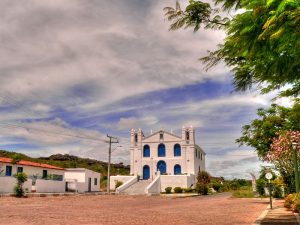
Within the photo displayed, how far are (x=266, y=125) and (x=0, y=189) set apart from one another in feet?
76.4

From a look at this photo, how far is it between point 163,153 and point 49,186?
2867cm

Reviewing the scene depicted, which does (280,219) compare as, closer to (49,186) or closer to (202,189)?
(49,186)

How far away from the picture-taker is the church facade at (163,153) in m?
61.9

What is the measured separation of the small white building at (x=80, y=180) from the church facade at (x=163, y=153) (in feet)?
45.9

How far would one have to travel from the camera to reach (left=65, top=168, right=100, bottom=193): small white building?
145ft

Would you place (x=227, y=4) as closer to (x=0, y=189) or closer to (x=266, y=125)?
(x=266, y=125)

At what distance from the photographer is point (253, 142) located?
1048 inches

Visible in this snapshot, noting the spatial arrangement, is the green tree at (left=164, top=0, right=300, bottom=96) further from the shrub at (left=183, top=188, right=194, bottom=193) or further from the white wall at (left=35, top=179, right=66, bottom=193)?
the shrub at (left=183, top=188, right=194, bottom=193)

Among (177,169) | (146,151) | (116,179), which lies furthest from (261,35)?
(146,151)

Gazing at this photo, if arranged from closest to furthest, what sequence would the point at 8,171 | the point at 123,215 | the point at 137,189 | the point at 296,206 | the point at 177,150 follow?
the point at 296,206, the point at 123,215, the point at 8,171, the point at 137,189, the point at 177,150

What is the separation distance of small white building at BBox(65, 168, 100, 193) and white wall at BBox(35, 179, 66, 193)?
1.87 metres

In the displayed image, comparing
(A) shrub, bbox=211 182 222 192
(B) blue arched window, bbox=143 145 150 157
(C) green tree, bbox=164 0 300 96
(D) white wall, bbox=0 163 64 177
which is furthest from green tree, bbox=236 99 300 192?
(B) blue arched window, bbox=143 145 150 157

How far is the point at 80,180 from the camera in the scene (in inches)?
1848

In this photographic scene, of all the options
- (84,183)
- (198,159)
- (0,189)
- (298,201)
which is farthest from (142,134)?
(298,201)
